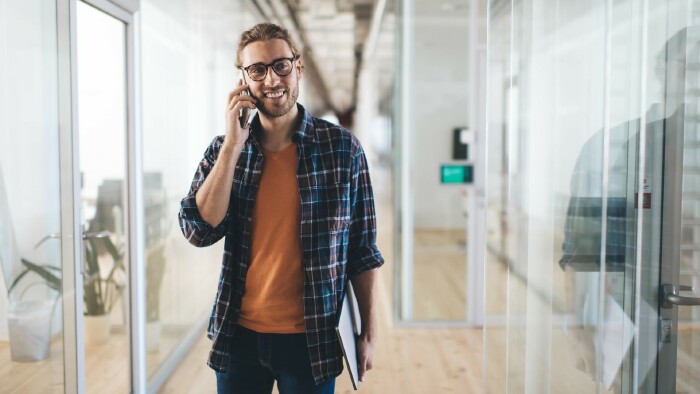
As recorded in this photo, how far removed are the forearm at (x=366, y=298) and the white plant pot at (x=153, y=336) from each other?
83.0 inches

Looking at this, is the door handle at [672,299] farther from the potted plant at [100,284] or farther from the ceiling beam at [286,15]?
the ceiling beam at [286,15]

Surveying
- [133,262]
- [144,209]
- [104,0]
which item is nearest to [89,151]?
[144,209]

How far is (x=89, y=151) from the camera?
126 inches

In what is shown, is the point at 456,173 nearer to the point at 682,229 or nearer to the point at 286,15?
the point at 682,229

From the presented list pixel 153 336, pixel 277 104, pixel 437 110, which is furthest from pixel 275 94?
pixel 437 110

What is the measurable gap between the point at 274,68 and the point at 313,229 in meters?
0.39

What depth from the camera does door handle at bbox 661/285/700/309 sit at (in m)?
1.60

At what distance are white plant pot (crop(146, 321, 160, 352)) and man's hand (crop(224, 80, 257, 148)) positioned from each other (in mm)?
2247

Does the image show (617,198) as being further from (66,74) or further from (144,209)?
(144,209)

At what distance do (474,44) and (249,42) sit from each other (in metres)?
3.26

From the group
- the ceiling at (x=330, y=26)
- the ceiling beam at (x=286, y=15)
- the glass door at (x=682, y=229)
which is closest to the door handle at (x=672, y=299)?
the glass door at (x=682, y=229)

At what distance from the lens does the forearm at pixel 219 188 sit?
1.47m

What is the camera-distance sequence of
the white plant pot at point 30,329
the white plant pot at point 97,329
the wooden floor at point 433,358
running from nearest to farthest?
the wooden floor at point 433,358
the white plant pot at point 30,329
the white plant pot at point 97,329

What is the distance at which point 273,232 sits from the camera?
60.5 inches
